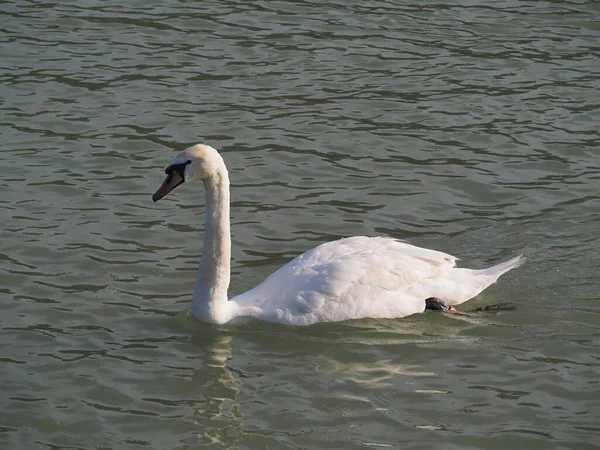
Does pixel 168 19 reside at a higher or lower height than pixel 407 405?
higher

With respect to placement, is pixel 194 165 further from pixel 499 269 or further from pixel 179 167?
pixel 499 269

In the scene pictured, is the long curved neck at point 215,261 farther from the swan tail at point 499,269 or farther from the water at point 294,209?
the swan tail at point 499,269

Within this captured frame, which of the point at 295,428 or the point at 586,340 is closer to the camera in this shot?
the point at 295,428

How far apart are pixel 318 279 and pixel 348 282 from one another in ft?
0.78

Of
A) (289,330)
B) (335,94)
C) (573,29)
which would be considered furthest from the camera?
(573,29)

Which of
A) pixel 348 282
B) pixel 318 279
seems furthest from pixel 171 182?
pixel 348 282

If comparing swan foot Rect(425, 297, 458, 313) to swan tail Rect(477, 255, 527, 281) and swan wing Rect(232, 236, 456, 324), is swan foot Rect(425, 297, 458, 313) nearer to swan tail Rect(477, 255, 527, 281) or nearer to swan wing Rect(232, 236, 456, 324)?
swan wing Rect(232, 236, 456, 324)

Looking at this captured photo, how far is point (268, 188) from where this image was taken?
37.9 ft

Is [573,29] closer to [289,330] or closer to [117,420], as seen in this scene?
[289,330]

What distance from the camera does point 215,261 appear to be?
9.10m

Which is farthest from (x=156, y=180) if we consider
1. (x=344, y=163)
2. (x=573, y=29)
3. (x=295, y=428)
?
(x=573, y=29)

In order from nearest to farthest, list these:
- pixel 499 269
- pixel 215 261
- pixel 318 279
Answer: pixel 318 279 → pixel 215 261 → pixel 499 269

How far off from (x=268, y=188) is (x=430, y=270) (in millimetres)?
2683

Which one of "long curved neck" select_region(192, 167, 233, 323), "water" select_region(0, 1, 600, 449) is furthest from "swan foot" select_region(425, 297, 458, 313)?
"long curved neck" select_region(192, 167, 233, 323)
